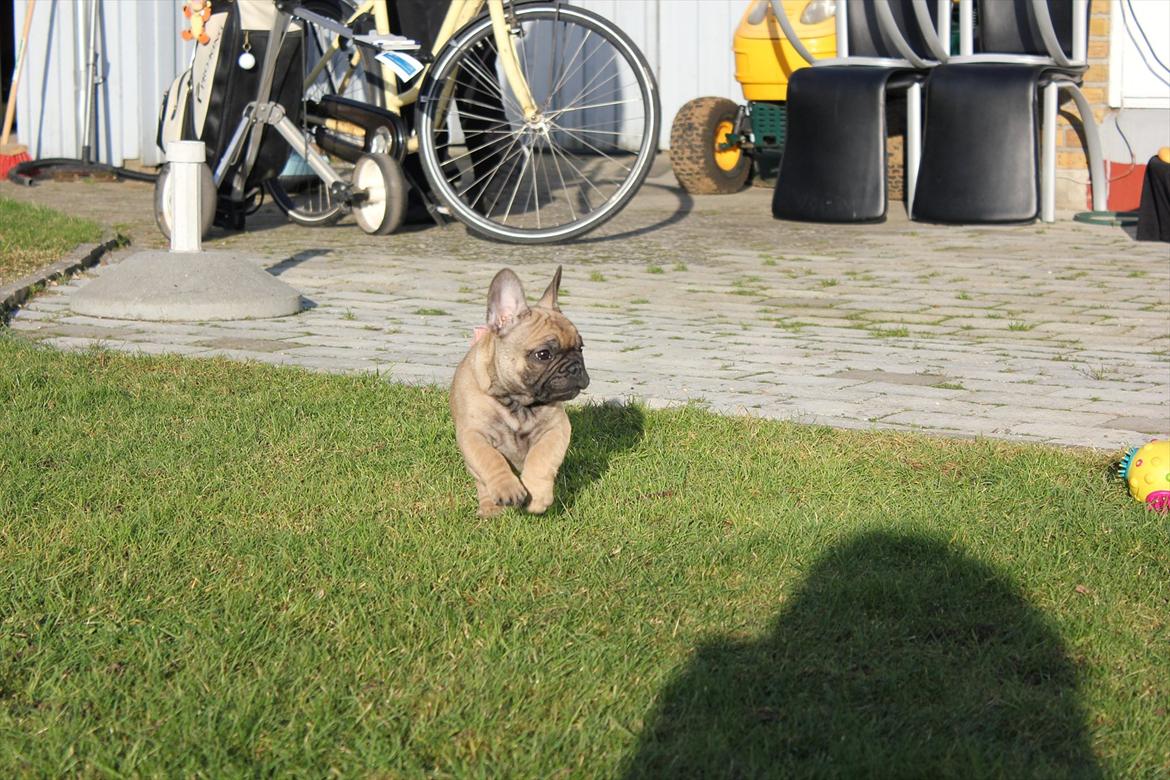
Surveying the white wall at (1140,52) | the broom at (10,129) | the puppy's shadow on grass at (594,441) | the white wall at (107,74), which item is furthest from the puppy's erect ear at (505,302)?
the broom at (10,129)

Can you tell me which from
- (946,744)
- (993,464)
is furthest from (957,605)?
(993,464)

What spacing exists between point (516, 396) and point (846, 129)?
7.39m

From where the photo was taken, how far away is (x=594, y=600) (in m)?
3.39

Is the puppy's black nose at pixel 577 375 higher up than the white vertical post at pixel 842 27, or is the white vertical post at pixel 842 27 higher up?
the white vertical post at pixel 842 27

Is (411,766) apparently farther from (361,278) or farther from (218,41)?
(218,41)

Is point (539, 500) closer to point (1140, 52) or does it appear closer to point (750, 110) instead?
point (1140, 52)

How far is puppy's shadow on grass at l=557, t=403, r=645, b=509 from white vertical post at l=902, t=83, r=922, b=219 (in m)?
6.61

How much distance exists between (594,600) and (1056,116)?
28.5 feet

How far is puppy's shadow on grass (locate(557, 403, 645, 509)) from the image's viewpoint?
441 centimetres

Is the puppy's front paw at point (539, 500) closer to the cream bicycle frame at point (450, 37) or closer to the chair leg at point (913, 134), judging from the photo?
the cream bicycle frame at point (450, 37)

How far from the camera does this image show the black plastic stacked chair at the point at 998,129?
1039 centimetres

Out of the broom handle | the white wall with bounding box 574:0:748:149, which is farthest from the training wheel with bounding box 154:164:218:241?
the white wall with bounding box 574:0:748:149

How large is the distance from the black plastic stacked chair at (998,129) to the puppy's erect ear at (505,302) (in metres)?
7.28

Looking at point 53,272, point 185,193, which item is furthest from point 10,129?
point 185,193
